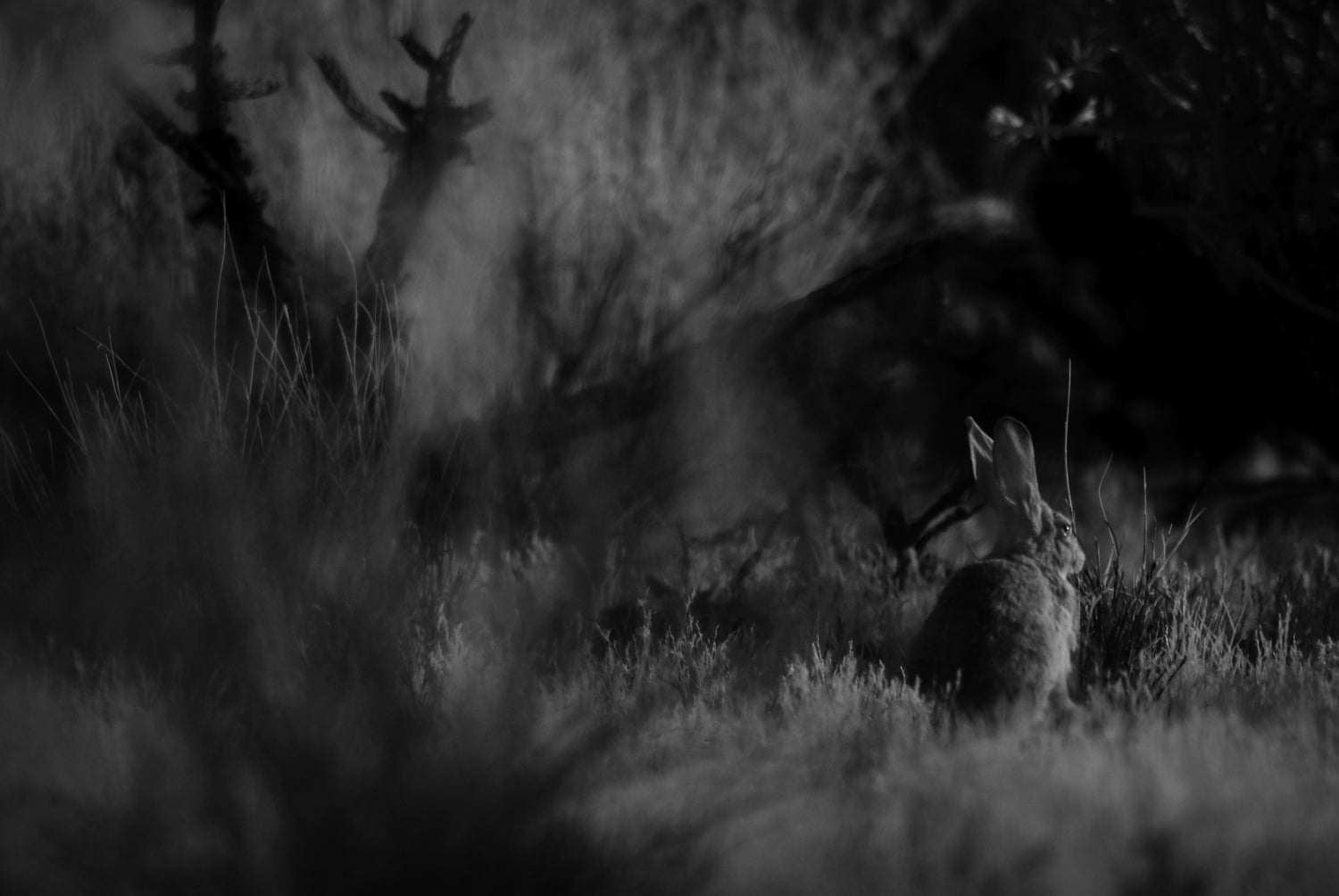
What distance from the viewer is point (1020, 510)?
3289 millimetres

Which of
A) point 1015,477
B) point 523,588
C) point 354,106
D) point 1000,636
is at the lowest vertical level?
point 1000,636

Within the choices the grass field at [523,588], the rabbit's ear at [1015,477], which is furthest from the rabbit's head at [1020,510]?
the grass field at [523,588]

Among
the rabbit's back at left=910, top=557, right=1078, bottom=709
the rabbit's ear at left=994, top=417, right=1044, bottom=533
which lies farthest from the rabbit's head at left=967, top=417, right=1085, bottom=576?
the rabbit's back at left=910, top=557, right=1078, bottom=709

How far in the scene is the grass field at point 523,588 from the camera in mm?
2215

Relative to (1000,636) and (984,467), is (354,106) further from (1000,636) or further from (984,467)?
(1000,636)

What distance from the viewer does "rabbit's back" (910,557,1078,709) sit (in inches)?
115

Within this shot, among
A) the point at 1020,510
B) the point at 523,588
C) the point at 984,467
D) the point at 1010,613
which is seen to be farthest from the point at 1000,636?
the point at 523,588

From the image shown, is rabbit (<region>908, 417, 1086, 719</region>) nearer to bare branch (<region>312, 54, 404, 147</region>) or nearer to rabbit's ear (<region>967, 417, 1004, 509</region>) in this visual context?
rabbit's ear (<region>967, 417, 1004, 509</region>)

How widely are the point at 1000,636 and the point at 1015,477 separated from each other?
1.68ft

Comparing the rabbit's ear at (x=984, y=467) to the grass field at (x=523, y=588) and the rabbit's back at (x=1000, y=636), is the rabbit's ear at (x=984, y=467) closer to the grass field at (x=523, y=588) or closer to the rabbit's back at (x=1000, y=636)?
the rabbit's back at (x=1000, y=636)

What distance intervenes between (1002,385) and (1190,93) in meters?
1.63

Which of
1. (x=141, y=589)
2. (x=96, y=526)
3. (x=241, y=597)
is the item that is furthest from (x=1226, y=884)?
(x=96, y=526)

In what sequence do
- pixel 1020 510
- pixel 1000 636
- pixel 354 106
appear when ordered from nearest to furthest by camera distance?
pixel 1000 636 → pixel 1020 510 → pixel 354 106

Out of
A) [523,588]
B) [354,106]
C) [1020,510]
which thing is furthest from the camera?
[354,106]
